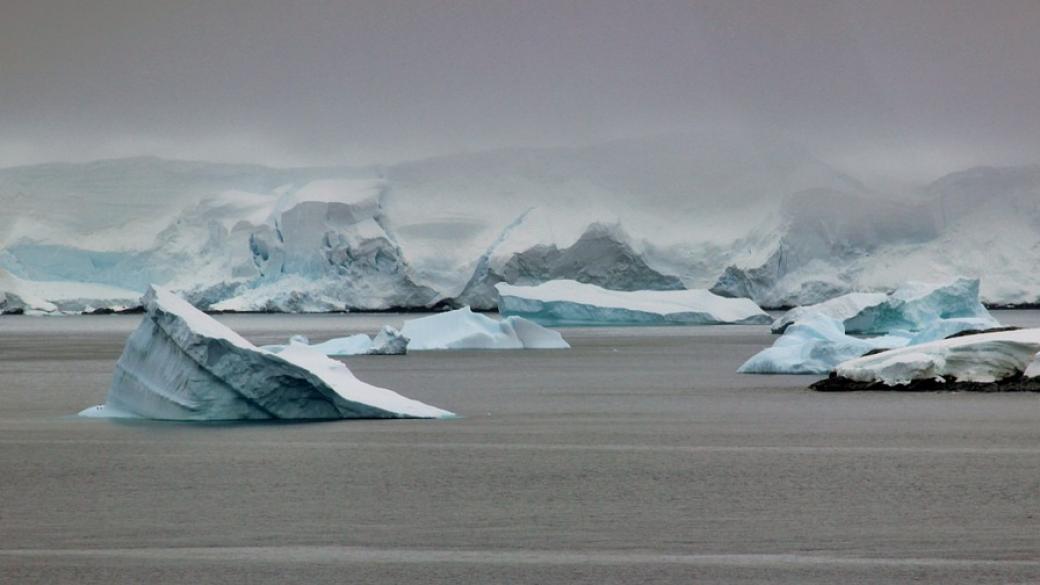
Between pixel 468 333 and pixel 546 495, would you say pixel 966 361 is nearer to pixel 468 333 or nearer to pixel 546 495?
pixel 546 495

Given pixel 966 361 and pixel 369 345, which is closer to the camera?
pixel 966 361

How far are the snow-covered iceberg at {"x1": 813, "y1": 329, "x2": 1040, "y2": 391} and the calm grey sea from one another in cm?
63

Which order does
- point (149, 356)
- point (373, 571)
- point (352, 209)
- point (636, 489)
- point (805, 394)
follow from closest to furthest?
point (373, 571), point (636, 489), point (149, 356), point (805, 394), point (352, 209)

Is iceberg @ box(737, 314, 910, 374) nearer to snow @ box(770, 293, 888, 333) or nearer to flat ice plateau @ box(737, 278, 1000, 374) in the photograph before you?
flat ice plateau @ box(737, 278, 1000, 374)

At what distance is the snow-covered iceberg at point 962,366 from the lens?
813 inches

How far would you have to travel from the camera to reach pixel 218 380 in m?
16.2

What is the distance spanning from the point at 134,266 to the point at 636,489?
71.4 metres

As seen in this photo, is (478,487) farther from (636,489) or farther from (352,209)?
(352,209)

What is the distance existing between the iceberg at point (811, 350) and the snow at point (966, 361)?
3.16 metres

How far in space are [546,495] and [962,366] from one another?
11.9m

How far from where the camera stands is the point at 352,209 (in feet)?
228

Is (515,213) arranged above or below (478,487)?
above

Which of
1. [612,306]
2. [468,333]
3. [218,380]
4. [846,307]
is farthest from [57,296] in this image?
[218,380]

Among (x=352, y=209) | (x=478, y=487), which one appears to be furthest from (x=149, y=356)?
(x=352, y=209)
